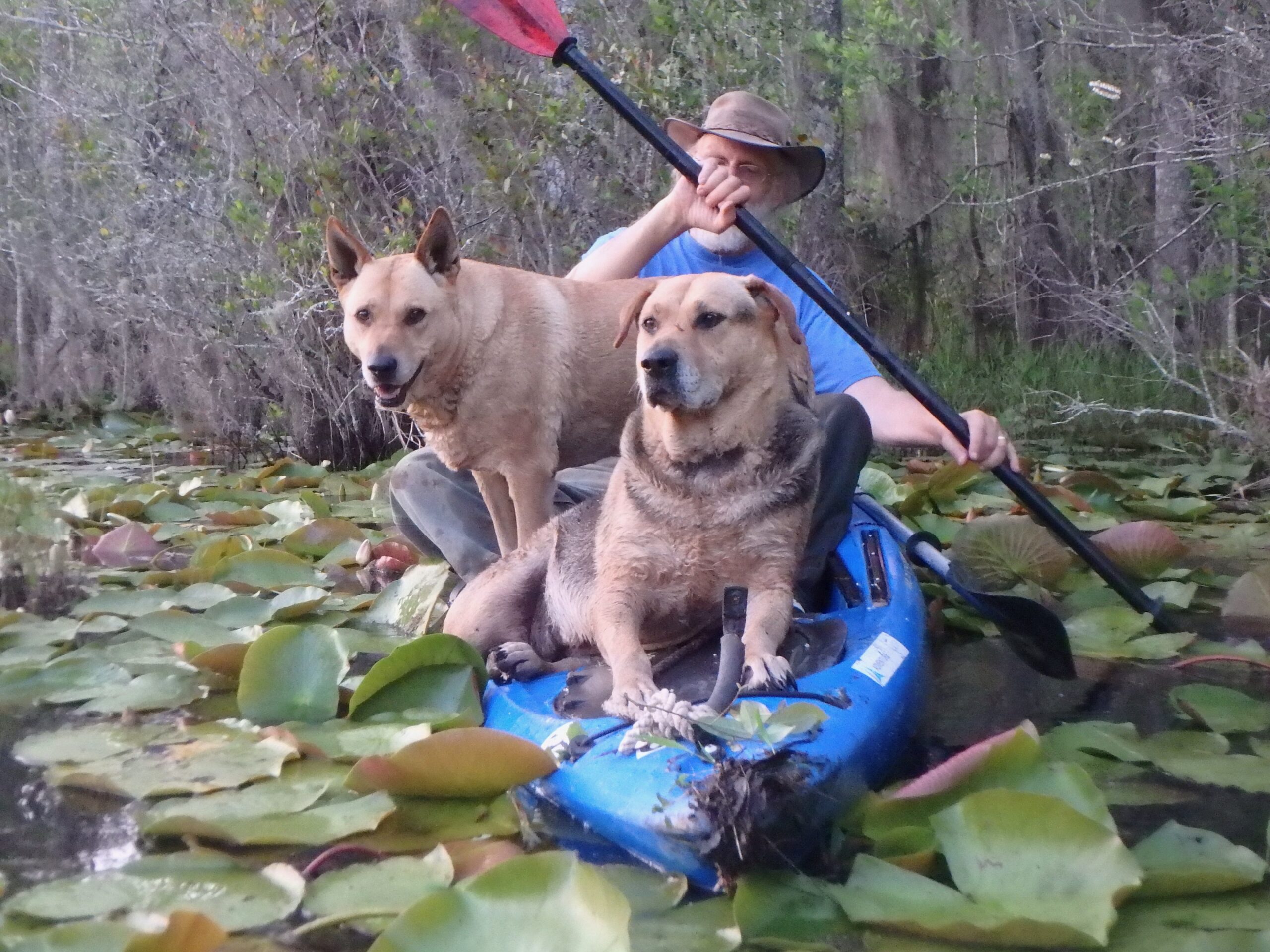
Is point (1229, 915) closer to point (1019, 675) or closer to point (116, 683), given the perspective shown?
point (1019, 675)

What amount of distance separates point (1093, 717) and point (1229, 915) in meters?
1.13

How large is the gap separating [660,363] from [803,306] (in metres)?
1.67

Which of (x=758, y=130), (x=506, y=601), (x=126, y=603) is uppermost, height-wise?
(x=758, y=130)

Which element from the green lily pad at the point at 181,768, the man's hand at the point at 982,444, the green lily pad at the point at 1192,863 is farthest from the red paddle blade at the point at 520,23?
the green lily pad at the point at 1192,863

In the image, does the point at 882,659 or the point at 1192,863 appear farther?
the point at 882,659

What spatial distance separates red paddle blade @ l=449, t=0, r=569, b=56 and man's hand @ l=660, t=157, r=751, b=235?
55 cm

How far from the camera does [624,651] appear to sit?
2459 mm

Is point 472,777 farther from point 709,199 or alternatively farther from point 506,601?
point 709,199

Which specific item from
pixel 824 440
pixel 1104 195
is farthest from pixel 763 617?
pixel 1104 195

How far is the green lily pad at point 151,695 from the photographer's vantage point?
2939mm

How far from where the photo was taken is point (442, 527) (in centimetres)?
393

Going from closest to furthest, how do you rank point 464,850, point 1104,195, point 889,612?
1. point 464,850
2. point 889,612
3. point 1104,195

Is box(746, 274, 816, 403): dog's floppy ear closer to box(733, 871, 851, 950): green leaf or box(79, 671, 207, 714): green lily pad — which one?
box(733, 871, 851, 950): green leaf

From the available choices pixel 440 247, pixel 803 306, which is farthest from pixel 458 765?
pixel 803 306
